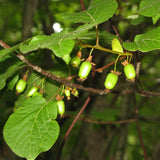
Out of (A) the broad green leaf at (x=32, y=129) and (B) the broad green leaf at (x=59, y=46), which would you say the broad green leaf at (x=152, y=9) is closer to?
(B) the broad green leaf at (x=59, y=46)

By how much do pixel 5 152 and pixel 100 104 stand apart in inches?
109

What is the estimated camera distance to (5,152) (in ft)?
8.14

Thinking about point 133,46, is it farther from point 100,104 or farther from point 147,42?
point 100,104

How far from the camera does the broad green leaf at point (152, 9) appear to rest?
4.22ft

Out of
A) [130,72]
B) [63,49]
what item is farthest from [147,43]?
[63,49]

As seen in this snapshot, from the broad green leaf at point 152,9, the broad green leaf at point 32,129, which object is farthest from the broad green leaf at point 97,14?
the broad green leaf at point 32,129

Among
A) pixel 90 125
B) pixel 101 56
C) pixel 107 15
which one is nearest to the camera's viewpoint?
pixel 107 15

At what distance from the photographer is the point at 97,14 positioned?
132 cm

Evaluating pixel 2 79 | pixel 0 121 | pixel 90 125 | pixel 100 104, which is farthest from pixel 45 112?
pixel 100 104

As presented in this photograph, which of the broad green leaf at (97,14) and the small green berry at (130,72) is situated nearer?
the broad green leaf at (97,14)

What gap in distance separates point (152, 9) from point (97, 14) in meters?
0.34

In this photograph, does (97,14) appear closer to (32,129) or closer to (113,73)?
(113,73)

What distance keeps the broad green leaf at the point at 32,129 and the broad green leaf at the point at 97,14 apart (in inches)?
24.9

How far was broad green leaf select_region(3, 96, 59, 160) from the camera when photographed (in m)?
1.38
